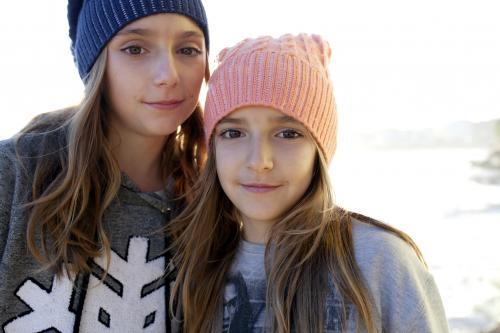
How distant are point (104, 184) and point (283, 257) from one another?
65 cm

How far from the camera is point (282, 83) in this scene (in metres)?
1.86

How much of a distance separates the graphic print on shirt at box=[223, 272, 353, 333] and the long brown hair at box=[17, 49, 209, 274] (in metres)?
0.40

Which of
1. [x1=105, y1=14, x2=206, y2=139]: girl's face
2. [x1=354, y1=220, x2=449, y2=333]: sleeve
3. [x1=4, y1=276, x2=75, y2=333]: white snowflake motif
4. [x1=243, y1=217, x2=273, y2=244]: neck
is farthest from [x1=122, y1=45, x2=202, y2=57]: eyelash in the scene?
[x1=354, y1=220, x2=449, y2=333]: sleeve

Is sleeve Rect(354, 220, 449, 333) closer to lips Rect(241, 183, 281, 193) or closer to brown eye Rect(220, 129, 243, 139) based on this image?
lips Rect(241, 183, 281, 193)

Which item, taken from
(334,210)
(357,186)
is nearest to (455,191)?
(357,186)

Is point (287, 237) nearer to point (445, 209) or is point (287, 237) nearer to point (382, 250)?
point (382, 250)

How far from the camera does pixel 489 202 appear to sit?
597 cm

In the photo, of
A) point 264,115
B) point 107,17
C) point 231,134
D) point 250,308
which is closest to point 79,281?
point 250,308

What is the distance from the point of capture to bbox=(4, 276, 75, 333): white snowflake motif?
1880 millimetres

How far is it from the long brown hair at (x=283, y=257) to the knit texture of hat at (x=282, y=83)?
122 millimetres

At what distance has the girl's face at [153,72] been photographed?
80.6 inches

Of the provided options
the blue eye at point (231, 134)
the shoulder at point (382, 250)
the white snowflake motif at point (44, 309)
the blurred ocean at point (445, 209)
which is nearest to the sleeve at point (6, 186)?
the white snowflake motif at point (44, 309)

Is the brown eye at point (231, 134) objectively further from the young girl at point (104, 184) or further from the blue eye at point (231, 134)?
the young girl at point (104, 184)

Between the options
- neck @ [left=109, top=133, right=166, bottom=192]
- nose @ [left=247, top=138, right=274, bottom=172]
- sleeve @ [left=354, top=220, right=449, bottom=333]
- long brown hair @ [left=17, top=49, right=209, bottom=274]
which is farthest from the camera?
neck @ [left=109, top=133, right=166, bottom=192]
